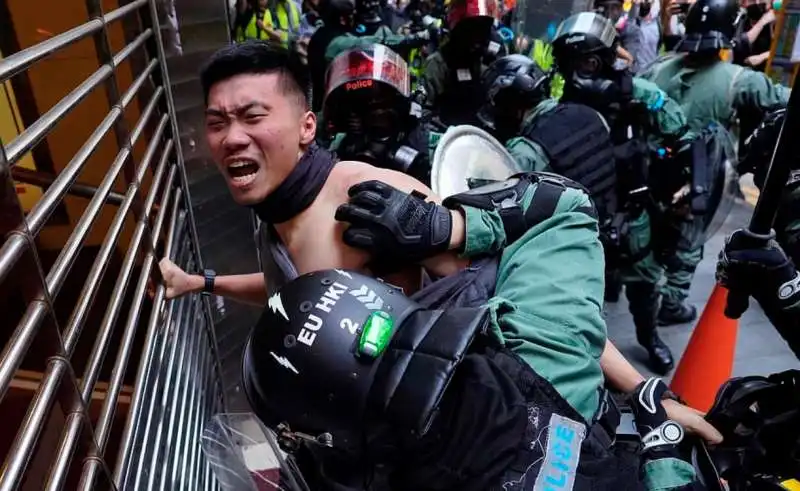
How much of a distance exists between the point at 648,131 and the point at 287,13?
14.7ft

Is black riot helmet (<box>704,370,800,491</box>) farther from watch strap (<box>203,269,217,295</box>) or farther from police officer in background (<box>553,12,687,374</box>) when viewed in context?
police officer in background (<box>553,12,687,374</box>)

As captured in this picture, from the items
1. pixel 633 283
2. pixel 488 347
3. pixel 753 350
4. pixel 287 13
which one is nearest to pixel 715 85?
pixel 633 283

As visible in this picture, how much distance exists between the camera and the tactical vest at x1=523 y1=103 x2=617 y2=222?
9.80 ft

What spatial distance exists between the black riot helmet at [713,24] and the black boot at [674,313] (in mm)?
1649

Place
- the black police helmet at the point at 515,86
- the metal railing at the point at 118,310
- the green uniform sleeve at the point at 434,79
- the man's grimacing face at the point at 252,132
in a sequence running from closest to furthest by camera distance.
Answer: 1. the metal railing at the point at 118,310
2. the man's grimacing face at the point at 252,132
3. the black police helmet at the point at 515,86
4. the green uniform sleeve at the point at 434,79

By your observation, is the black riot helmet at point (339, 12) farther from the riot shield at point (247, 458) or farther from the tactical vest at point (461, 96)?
the riot shield at point (247, 458)

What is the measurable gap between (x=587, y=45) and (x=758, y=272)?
1928 mm

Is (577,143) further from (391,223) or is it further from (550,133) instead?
(391,223)

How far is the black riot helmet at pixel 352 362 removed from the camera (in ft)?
3.51

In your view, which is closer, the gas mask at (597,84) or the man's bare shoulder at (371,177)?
the man's bare shoulder at (371,177)

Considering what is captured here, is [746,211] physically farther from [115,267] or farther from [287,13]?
[115,267]

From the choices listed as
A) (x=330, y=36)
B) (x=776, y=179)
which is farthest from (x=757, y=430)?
(x=330, y=36)

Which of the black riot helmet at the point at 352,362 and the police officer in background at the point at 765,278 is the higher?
the black riot helmet at the point at 352,362

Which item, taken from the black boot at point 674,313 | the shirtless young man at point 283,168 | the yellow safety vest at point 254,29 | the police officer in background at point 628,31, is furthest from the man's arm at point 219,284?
the police officer in background at point 628,31
